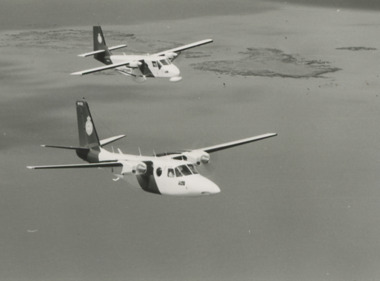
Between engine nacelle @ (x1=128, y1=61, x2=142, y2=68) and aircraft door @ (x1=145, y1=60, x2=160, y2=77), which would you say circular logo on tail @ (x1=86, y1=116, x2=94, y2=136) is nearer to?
aircraft door @ (x1=145, y1=60, x2=160, y2=77)

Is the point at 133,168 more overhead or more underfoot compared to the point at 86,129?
more underfoot

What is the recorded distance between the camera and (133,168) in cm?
5925

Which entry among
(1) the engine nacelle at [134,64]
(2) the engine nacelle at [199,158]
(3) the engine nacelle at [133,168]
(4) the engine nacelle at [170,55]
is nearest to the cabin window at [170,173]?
(3) the engine nacelle at [133,168]

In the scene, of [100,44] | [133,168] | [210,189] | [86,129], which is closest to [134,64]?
[100,44]

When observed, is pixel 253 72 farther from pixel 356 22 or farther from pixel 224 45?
pixel 356 22

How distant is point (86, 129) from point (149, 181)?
9738 millimetres

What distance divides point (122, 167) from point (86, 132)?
838 cm

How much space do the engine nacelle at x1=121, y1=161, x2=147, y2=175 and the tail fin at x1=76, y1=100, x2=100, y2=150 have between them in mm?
7808

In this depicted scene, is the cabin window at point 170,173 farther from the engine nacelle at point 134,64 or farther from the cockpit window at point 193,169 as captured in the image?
the engine nacelle at point 134,64

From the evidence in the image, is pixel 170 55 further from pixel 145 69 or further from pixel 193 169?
pixel 193 169

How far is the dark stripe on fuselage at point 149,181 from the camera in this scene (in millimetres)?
59594

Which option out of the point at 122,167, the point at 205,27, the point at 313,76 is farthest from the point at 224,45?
the point at 122,167

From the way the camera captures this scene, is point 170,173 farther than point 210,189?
Yes

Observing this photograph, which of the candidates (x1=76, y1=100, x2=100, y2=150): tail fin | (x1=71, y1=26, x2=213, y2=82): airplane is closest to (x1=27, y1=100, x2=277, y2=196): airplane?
(x1=76, y1=100, x2=100, y2=150): tail fin
